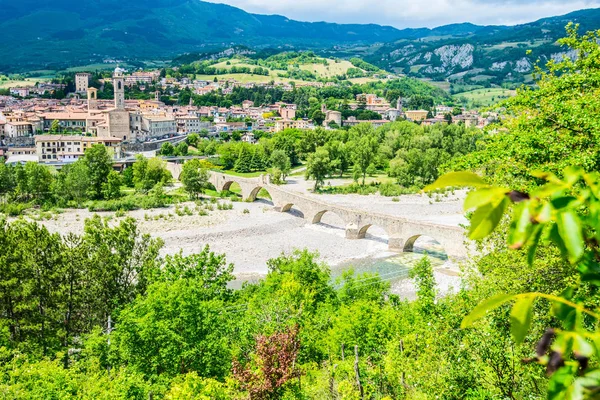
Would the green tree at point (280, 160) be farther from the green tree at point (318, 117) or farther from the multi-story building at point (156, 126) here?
the green tree at point (318, 117)

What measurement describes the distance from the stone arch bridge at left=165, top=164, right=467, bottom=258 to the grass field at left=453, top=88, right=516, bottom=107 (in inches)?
4661

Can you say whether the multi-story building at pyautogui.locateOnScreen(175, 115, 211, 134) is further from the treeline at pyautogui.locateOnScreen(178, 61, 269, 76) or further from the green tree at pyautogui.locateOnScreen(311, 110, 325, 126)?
the treeline at pyautogui.locateOnScreen(178, 61, 269, 76)

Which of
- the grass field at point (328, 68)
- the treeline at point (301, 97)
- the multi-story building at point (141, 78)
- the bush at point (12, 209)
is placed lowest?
the bush at point (12, 209)

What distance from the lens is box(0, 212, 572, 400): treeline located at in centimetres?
804

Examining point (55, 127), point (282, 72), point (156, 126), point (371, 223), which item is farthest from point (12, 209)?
point (282, 72)

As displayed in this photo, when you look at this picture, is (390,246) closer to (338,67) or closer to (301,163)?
(301,163)

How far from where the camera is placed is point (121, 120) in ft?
242

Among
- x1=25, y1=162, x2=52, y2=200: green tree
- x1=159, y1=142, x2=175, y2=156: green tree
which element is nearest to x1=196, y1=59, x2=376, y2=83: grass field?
x1=159, y1=142, x2=175, y2=156: green tree

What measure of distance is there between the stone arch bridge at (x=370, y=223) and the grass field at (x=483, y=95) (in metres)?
118

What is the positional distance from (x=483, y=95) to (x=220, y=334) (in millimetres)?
166994

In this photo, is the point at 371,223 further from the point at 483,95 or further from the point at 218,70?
the point at 218,70

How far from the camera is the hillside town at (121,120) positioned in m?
63.6

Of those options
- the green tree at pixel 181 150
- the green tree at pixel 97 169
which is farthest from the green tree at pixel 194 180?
the green tree at pixel 181 150

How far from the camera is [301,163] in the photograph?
7031 cm
